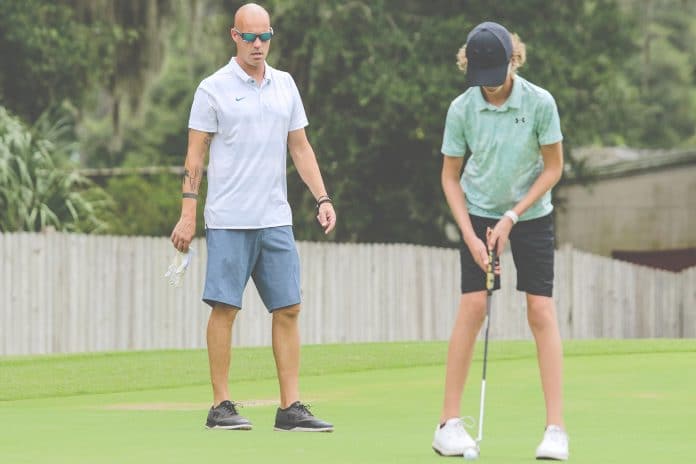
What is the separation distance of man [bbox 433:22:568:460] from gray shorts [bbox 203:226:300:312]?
1419 millimetres

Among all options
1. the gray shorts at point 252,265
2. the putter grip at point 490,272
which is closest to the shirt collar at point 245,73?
the gray shorts at point 252,265

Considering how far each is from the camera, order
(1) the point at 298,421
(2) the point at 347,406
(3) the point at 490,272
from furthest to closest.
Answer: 1. (2) the point at 347,406
2. (1) the point at 298,421
3. (3) the point at 490,272

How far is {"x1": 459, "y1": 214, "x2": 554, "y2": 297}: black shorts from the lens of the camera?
7.03 metres

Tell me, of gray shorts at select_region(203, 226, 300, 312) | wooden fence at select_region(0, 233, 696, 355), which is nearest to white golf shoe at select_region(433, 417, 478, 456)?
gray shorts at select_region(203, 226, 300, 312)

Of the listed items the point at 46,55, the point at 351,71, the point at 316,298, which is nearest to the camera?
the point at 316,298

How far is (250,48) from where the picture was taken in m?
8.09

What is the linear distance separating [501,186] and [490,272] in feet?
1.22

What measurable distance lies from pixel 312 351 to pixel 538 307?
7.32 meters

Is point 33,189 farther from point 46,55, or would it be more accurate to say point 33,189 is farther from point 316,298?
point 46,55

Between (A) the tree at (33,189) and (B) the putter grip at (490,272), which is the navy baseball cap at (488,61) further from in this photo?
(A) the tree at (33,189)

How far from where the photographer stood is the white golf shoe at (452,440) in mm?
6625

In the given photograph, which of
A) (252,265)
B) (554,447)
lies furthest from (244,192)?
(554,447)

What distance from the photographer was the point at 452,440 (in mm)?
6664

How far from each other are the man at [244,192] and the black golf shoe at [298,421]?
76mm
